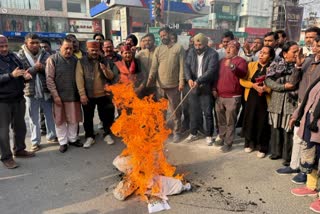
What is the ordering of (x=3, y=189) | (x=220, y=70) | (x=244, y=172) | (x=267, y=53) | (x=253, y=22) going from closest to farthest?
(x=3, y=189)
(x=244, y=172)
(x=267, y=53)
(x=220, y=70)
(x=253, y=22)

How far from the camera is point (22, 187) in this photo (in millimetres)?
3641

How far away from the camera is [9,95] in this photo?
13.5 feet

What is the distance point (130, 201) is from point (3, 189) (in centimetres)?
187

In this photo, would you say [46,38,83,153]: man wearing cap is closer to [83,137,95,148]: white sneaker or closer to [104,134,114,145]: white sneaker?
[83,137,95,148]: white sneaker

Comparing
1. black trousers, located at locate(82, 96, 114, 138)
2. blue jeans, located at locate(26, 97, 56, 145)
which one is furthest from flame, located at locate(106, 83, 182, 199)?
blue jeans, located at locate(26, 97, 56, 145)

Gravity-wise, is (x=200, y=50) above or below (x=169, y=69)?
above

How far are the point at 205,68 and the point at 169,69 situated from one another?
72cm

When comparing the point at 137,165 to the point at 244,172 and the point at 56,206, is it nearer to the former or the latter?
the point at 56,206

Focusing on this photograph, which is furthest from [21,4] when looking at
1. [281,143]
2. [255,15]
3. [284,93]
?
[281,143]

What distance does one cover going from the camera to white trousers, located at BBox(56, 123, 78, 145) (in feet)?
16.3

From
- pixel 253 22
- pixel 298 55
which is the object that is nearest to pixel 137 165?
pixel 298 55

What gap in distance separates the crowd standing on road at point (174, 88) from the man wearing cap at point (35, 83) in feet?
0.06

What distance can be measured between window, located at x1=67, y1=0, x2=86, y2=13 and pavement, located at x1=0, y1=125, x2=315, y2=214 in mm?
34607

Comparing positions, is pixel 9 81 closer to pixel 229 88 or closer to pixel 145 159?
pixel 145 159
